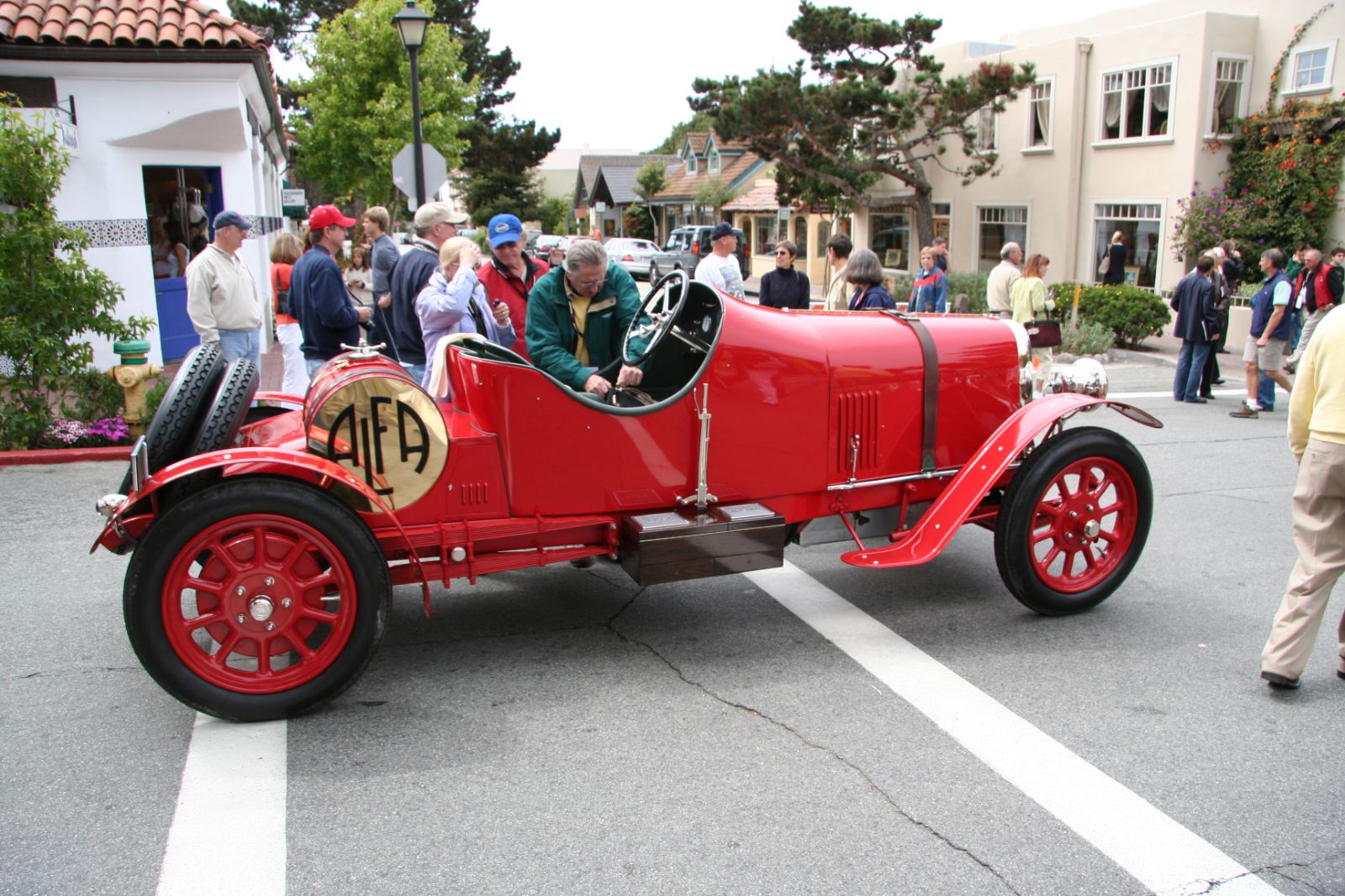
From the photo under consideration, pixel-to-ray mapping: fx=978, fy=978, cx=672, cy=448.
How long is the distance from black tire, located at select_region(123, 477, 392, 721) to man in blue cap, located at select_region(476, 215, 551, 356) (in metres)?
2.60

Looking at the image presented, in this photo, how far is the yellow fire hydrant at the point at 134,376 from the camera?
7.56 m

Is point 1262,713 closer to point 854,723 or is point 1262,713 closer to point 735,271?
point 854,723

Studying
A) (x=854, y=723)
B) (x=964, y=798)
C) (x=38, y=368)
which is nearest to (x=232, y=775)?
(x=854, y=723)

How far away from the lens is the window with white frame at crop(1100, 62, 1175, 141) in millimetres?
20328

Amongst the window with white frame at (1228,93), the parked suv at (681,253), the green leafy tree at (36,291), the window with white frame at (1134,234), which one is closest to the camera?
the green leafy tree at (36,291)

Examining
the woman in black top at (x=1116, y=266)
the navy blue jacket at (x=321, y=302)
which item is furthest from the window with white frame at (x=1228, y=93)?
the navy blue jacket at (x=321, y=302)

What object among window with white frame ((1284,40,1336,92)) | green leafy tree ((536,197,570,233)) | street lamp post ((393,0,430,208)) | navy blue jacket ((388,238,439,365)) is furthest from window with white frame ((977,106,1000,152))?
green leafy tree ((536,197,570,233))

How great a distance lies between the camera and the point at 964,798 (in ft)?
10.4

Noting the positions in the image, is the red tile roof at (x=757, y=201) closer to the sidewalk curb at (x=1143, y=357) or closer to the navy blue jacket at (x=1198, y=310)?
the sidewalk curb at (x=1143, y=357)

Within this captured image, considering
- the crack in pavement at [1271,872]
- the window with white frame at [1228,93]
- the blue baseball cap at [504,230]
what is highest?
the window with white frame at [1228,93]

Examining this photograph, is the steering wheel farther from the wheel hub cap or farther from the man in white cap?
the wheel hub cap

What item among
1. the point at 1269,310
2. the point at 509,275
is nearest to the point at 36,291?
the point at 509,275

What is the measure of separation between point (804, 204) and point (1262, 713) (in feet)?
91.3

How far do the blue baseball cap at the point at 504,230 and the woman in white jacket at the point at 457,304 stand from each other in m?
0.16
